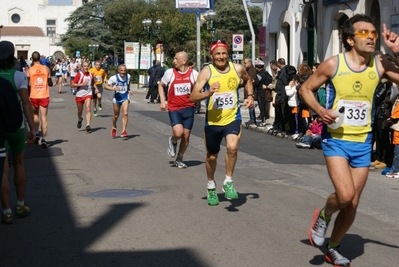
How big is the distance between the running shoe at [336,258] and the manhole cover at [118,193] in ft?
13.6

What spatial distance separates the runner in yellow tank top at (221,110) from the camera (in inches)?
367

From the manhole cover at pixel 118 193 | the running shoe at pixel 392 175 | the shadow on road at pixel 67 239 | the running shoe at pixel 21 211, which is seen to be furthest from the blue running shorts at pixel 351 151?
the running shoe at pixel 392 175

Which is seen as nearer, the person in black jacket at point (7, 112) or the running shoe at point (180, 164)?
the person in black jacket at point (7, 112)

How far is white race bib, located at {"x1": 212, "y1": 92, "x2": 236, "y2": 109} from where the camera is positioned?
9.38 m

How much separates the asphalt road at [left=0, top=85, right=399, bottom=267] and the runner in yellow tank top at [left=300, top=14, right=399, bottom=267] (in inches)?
27.0

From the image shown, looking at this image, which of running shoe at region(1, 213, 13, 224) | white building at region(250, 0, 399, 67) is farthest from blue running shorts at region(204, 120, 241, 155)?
white building at region(250, 0, 399, 67)

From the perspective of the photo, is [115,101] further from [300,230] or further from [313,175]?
[300,230]

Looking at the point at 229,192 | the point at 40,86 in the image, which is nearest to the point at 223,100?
the point at 229,192

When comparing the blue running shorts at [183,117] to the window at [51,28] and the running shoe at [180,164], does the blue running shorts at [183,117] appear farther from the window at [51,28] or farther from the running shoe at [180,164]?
the window at [51,28]

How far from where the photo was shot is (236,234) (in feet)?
25.6

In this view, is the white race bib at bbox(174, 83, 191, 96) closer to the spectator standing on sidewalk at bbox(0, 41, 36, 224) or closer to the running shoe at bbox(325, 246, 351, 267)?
the spectator standing on sidewalk at bbox(0, 41, 36, 224)

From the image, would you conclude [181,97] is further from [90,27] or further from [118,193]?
[90,27]

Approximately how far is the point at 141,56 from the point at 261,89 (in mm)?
29457

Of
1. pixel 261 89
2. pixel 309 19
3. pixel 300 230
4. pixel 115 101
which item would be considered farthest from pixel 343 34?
pixel 309 19
